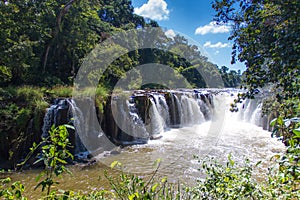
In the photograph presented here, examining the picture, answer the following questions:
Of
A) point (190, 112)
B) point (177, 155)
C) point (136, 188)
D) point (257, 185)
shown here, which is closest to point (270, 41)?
point (257, 185)

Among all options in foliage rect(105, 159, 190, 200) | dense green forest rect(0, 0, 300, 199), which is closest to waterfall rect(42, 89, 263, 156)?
dense green forest rect(0, 0, 300, 199)

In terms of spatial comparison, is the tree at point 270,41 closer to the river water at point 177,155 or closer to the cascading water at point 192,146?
the cascading water at point 192,146

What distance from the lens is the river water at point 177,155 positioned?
5.20 meters

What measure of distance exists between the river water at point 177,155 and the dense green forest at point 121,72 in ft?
3.39

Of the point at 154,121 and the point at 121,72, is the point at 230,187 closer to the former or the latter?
the point at 154,121

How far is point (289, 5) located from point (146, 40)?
26.2m

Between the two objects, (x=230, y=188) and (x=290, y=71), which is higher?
(x=290, y=71)

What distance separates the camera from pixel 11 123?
6559mm

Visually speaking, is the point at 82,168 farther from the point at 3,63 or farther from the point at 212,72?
the point at 212,72

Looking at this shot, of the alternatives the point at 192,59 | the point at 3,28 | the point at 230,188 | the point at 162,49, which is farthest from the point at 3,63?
the point at 192,59

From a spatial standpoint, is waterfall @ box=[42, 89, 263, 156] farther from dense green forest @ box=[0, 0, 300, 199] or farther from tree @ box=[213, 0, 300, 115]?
tree @ box=[213, 0, 300, 115]

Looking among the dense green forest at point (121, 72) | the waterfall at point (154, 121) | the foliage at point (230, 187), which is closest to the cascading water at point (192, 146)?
the waterfall at point (154, 121)

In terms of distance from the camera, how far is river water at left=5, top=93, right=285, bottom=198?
5.20 meters

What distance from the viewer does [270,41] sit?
7.40ft
